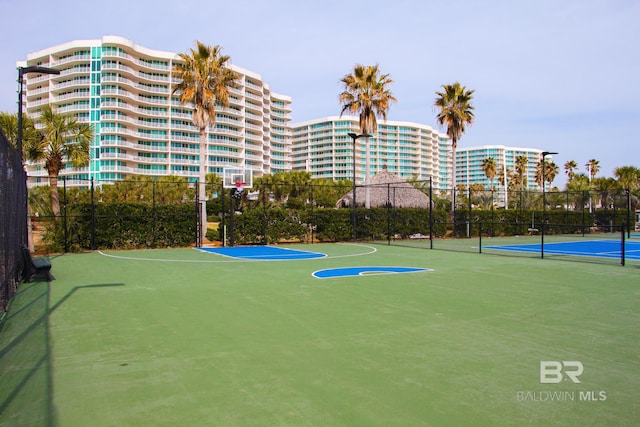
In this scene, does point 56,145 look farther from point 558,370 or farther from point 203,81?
point 558,370

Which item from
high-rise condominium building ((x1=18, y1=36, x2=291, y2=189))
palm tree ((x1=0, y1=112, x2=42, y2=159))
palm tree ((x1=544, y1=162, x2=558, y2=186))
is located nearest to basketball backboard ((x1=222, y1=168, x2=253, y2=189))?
palm tree ((x1=0, y1=112, x2=42, y2=159))

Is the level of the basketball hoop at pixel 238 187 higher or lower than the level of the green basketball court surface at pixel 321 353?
higher

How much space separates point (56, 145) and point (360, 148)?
413 ft

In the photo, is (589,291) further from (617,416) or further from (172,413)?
(172,413)

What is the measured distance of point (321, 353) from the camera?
5.55 m

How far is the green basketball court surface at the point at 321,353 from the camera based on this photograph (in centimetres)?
394

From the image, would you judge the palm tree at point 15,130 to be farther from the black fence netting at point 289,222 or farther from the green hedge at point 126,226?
the green hedge at point 126,226

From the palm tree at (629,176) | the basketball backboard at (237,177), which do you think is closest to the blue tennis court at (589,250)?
the basketball backboard at (237,177)

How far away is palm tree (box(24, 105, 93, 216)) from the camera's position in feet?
67.2

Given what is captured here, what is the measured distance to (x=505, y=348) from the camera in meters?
5.77

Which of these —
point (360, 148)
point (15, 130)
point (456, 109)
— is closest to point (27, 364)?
point (15, 130)

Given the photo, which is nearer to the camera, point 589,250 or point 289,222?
point 589,250

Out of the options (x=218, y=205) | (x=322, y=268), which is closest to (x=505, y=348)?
(x=322, y=268)

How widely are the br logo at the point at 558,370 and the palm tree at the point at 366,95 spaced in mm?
23657
